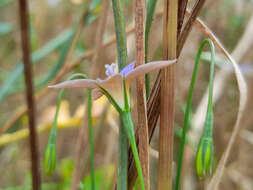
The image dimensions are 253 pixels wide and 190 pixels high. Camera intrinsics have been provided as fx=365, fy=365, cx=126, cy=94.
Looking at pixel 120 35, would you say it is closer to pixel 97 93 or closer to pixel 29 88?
pixel 97 93

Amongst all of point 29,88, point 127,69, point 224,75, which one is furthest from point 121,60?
point 224,75

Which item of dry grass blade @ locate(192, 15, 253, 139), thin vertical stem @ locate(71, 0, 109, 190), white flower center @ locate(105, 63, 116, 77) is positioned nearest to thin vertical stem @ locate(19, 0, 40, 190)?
thin vertical stem @ locate(71, 0, 109, 190)

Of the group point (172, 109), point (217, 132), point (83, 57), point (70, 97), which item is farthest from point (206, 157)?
point (70, 97)

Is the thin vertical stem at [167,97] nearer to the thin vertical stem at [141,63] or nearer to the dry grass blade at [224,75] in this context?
the thin vertical stem at [141,63]

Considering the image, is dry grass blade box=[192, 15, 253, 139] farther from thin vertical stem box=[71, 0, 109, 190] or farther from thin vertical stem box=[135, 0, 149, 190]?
thin vertical stem box=[135, 0, 149, 190]

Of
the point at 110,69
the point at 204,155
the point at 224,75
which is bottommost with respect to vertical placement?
the point at 204,155

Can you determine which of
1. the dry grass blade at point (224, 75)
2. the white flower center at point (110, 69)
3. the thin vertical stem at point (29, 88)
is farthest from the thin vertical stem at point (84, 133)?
the dry grass blade at point (224, 75)

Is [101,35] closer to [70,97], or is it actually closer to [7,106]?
[70,97]
